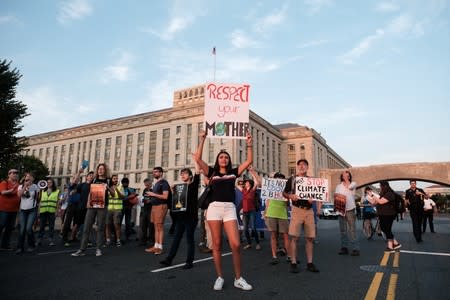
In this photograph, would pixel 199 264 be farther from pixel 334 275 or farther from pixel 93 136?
pixel 93 136

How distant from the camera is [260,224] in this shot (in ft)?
36.7

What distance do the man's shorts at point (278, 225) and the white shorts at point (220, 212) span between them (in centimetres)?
282

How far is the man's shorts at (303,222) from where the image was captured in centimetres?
590

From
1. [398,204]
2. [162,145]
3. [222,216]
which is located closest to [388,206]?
[398,204]

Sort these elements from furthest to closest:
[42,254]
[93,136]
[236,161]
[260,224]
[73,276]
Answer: [93,136], [236,161], [260,224], [42,254], [73,276]

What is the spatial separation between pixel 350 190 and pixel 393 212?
65.4 inches

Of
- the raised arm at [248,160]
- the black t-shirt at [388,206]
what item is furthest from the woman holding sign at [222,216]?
the black t-shirt at [388,206]

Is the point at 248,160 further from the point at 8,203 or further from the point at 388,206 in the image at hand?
Result: the point at 8,203

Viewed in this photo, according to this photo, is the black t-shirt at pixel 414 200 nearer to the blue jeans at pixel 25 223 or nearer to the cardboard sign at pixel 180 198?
the cardboard sign at pixel 180 198

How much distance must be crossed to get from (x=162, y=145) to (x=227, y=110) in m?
67.6

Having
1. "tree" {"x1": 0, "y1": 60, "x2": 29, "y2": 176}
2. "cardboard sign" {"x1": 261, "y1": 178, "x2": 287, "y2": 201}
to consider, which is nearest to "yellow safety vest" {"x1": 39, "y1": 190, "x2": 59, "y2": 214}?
"cardboard sign" {"x1": 261, "y1": 178, "x2": 287, "y2": 201}

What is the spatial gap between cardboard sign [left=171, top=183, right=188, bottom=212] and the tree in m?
22.5

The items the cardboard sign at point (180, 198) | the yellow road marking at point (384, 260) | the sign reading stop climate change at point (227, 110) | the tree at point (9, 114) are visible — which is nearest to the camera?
the sign reading stop climate change at point (227, 110)

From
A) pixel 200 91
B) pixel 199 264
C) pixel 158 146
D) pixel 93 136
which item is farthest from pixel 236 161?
pixel 199 264
